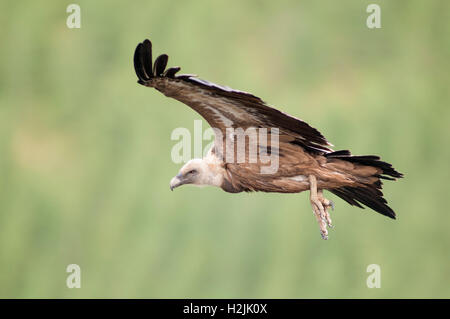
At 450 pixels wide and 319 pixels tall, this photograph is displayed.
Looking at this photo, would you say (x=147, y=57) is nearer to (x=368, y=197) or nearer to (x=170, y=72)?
(x=170, y=72)

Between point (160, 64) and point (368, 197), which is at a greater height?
point (160, 64)

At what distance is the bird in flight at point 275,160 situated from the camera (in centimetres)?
498

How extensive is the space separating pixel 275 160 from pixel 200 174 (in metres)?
0.63

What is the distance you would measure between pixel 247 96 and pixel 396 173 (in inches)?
53.7

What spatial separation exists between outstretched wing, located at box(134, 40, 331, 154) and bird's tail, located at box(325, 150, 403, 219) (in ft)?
0.62

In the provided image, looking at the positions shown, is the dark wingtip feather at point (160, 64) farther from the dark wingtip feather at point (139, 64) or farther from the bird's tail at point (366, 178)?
the bird's tail at point (366, 178)

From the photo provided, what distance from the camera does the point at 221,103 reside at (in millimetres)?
4930

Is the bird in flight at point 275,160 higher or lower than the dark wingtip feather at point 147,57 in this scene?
lower

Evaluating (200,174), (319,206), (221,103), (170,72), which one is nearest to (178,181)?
(200,174)

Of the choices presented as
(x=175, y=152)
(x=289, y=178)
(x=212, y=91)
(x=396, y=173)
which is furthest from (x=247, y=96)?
(x=175, y=152)

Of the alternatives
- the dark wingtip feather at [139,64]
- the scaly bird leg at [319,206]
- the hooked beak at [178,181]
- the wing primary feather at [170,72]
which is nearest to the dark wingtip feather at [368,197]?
the scaly bird leg at [319,206]

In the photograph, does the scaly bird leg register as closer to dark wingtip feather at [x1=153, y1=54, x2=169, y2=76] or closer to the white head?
the white head

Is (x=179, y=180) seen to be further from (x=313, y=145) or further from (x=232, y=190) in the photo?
(x=313, y=145)

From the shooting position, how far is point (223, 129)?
522 cm
